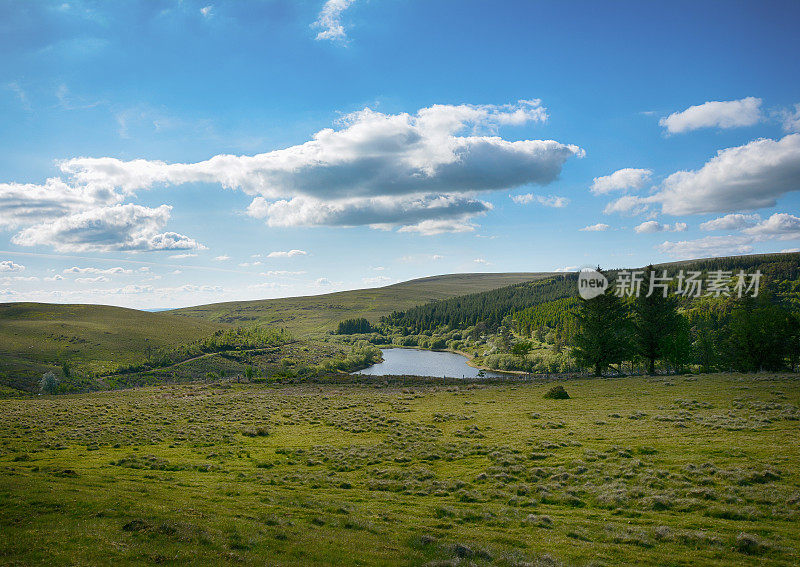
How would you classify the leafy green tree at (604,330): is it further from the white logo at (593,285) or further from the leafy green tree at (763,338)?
the leafy green tree at (763,338)

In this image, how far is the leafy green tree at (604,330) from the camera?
64.2 m

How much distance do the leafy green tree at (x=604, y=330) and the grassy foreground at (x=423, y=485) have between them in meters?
19.7

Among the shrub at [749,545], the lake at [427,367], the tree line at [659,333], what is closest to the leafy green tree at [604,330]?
the tree line at [659,333]

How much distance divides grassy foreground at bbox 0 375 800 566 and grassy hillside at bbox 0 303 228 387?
9211cm

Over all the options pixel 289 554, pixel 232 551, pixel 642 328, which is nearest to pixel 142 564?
pixel 232 551

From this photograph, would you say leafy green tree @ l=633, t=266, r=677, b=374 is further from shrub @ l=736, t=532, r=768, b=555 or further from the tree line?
shrub @ l=736, t=532, r=768, b=555

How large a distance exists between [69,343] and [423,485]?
182 m

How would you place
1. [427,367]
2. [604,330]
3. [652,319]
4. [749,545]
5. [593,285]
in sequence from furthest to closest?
[427,367]
[593,285]
[604,330]
[652,319]
[749,545]

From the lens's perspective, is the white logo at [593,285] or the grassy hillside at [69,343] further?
the grassy hillside at [69,343]

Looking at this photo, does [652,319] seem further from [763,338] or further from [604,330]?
[763,338]

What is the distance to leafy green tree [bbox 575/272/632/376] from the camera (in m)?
64.2

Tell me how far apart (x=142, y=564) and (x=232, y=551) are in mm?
2651

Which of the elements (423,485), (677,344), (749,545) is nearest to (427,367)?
(677,344)

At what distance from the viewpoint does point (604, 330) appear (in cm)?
6475
